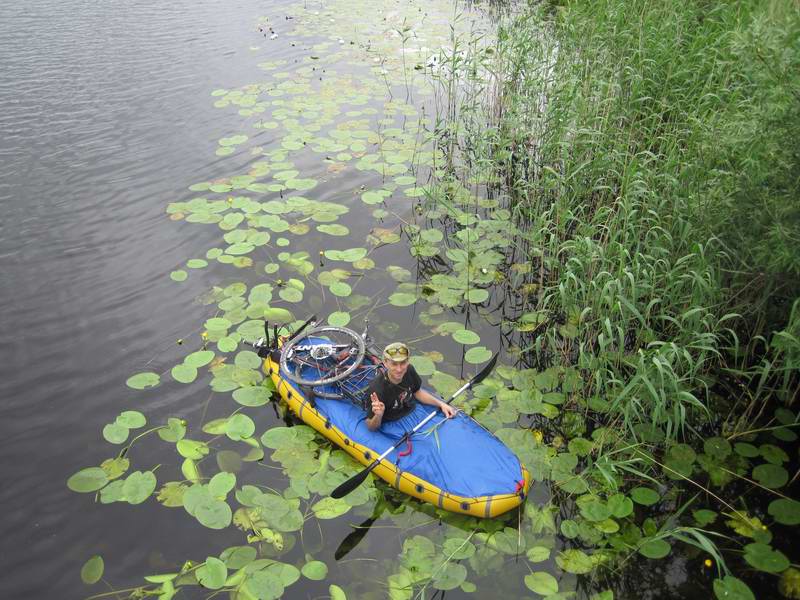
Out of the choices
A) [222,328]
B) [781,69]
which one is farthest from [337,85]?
[781,69]

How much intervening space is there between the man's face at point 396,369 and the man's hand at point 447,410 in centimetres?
54

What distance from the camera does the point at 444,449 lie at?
5.05 meters

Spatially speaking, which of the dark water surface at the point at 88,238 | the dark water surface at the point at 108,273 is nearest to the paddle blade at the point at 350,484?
the dark water surface at the point at 108,273

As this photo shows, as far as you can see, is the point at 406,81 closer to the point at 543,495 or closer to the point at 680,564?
the point at 543,495

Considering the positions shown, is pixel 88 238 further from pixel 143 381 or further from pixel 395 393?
pixel 395 393

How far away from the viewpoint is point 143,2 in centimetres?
1606

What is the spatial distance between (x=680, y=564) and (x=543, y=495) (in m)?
1.11

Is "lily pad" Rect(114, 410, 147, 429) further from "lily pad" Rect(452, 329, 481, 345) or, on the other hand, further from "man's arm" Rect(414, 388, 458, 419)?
"lily pad" Rect(452, 329, 481, 345)

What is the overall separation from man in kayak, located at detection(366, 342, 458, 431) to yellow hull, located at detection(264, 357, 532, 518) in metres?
0.29

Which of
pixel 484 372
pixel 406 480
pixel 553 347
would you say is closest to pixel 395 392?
pixel 406 480

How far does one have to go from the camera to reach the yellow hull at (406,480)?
186 inches

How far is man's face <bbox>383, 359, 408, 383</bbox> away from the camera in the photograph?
16.1ft

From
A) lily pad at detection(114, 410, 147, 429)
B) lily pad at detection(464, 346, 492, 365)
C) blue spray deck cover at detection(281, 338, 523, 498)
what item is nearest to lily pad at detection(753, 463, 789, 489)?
blue spray deck cover at detection(281, 338, 523, 498)

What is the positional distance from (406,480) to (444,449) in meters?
0.41
